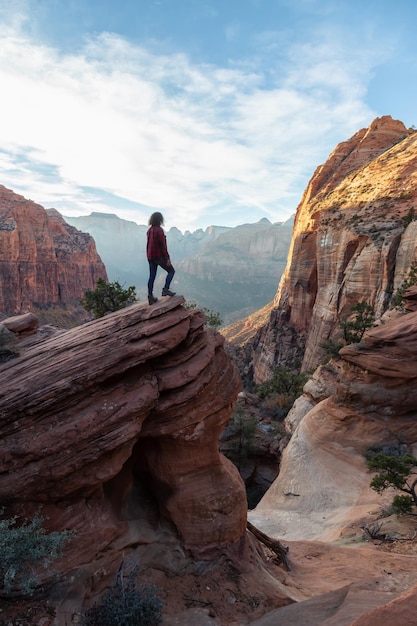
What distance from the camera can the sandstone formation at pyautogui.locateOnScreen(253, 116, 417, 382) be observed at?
39594 millimetres

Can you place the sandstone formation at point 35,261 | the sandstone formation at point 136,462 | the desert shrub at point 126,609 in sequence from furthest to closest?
the sandstone formation at point 35,261
the sandstone formation at point 136,462
the desert shrub at point 126,609

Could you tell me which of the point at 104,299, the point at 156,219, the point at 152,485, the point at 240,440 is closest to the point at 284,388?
the point at 240,440

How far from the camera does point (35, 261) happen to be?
8494 cm

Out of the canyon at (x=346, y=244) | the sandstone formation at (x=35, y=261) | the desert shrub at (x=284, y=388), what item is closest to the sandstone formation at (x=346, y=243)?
the canyon at (x=346, y=244)

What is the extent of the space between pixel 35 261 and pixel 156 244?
85369 millimetres

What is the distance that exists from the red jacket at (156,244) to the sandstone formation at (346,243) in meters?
32.4

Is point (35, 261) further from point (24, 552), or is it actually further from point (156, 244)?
point (24, 552)

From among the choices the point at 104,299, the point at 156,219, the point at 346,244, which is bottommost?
the point at 104,299

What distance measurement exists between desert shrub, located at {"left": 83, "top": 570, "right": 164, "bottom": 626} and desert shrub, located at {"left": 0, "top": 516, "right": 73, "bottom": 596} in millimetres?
1248

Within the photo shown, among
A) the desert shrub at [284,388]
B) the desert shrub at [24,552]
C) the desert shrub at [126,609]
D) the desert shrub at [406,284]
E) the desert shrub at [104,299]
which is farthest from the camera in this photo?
the desert shrub at [284,388]

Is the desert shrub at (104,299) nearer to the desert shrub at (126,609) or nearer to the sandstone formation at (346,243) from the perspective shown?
the desert shrub at (126,609)

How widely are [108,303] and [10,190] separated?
80.7m

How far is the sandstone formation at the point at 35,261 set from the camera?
3088 inches

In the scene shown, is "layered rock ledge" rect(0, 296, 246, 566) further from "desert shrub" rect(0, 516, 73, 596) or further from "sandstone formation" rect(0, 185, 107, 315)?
"sandstone formation" rect(0, 185, 107, 315)
